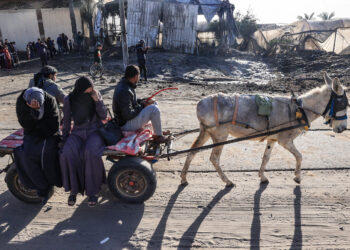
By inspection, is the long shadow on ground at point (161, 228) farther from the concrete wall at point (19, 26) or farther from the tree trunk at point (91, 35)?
the concrete wall at point (19, 26)

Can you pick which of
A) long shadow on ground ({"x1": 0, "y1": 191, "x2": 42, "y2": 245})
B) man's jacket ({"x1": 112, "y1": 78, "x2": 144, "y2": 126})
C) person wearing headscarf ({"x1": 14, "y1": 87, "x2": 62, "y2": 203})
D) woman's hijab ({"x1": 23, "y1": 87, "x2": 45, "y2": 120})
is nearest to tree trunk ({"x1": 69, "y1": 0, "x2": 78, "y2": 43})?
long shadow on ground ({"x1": 0, "y1": 191, "x2": 42, "y2": 245})

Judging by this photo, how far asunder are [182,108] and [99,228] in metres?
6.15

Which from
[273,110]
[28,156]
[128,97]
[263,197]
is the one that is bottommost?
[263,197]

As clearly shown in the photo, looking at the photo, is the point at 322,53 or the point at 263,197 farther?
the point at 322,53

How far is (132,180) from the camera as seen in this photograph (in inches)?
171

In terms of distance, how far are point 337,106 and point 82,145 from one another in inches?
158

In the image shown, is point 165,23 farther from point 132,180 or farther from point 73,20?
point 132,180

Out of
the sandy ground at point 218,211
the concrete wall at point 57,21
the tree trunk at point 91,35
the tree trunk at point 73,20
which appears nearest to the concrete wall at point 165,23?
the tree trunk at point 91,35

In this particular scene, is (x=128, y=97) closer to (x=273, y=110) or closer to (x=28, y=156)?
(x=28, y=156)

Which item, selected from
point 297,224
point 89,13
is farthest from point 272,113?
point 89,13

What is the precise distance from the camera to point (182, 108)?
31.6ft

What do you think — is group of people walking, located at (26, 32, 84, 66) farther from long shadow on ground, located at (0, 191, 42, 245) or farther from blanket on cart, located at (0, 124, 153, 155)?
long shadow on ground, located at (0, 191, 42, 245)

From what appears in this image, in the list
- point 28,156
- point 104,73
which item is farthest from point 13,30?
point 28,156

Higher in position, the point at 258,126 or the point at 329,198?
the point at 258,126
